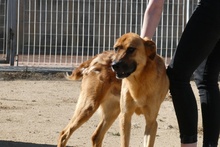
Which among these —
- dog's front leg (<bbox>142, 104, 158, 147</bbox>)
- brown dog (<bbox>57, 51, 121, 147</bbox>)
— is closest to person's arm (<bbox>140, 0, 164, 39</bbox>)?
dog's front leg (<bbox>142, 104, 158, 147</bbox>)

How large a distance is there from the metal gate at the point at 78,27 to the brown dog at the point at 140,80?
6.60 meters

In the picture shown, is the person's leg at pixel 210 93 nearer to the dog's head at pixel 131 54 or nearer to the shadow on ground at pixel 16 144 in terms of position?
the dog's head at pixel 131 54

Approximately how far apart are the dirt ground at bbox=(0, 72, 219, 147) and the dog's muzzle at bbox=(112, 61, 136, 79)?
1.84 meters

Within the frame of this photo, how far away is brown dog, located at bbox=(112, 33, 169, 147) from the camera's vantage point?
4906mm

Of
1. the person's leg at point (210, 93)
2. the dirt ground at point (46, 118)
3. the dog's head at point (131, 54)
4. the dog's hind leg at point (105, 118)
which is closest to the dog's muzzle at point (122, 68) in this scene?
the dog's head at point (131, 54)

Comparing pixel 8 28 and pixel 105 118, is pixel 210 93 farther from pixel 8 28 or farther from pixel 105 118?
pixel 8 28

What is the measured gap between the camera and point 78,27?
38.9ft

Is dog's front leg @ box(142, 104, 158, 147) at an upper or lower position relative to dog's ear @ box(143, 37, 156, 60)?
lower

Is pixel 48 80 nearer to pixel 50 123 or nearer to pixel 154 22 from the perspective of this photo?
pixel 50 123

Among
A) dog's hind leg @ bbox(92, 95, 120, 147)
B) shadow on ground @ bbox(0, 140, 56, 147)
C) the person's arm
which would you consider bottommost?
shadow on ground @ bbox(0, 140, 56, 147)

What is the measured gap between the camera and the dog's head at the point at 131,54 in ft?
15.8

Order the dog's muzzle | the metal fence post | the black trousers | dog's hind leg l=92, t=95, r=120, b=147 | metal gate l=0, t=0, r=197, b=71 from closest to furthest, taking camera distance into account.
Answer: the black trousers < the dog's muzzle < dog's hind leg l=92, t=95, r=120, b=147 < the metal fence post < metal gate l=0, t=0, r=197, b=71

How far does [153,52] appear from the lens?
503 centimetres

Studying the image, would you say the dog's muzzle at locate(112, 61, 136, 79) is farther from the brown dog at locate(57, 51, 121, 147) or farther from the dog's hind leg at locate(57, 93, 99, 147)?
the dog's hind leg at locate(57, 93, 99, 147)
